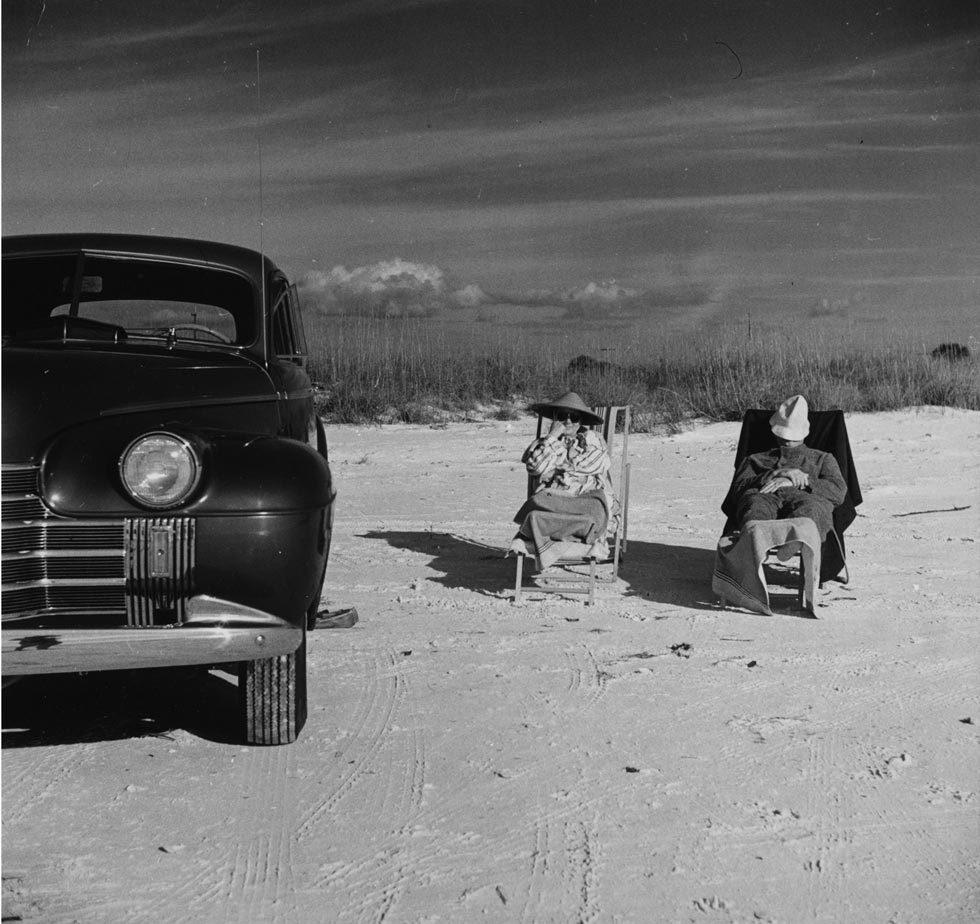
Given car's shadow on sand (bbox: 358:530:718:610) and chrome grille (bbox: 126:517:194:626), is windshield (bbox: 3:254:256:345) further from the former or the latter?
car's shadow on sand (bbox: 358:530:718:610)

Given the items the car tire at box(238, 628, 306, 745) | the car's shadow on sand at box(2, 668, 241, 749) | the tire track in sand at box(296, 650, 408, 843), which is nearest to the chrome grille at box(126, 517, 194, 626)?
the car tire at box(238, 628, 306, 745)

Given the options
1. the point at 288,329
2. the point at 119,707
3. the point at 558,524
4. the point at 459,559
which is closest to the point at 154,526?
the point at 119,707

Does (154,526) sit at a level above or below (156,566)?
above

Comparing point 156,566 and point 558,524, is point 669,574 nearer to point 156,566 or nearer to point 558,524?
point 558,524

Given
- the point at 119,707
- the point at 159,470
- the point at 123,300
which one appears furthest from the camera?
the point at 123,300

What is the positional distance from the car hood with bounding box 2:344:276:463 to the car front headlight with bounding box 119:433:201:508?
0.21m

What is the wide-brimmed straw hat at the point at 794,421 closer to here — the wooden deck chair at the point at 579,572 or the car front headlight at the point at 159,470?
the wooden deck chair at the point at 579,572

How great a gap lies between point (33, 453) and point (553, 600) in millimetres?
3804

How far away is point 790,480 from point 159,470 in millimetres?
4488

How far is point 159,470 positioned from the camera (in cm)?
367

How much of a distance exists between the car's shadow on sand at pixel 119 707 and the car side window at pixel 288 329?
1539 mm

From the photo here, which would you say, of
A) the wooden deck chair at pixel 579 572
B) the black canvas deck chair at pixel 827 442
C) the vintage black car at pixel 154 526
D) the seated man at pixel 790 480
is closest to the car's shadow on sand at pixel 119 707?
the vintage black car at pixel 154 526

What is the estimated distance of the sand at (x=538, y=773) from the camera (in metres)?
3.09

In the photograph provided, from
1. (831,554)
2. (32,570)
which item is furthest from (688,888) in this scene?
(831,554)
